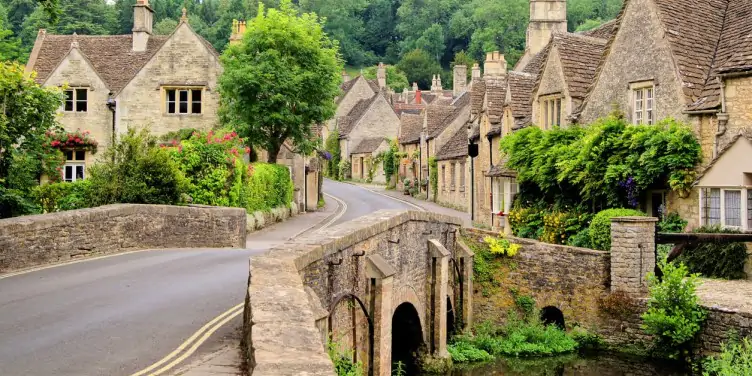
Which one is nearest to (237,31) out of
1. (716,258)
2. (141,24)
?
(141,24)

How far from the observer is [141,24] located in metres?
47.0

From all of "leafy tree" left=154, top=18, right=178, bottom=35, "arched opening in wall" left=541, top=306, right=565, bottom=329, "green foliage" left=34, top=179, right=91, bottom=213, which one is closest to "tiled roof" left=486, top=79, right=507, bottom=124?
"arched opening in wall" left=541, top=306, right=565, bottom=329

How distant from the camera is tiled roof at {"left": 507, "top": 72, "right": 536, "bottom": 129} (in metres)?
37.1

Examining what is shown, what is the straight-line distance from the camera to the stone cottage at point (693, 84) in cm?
2473

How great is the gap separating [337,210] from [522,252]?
22.5 metres

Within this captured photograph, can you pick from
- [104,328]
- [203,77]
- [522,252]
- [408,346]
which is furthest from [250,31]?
[104,328]

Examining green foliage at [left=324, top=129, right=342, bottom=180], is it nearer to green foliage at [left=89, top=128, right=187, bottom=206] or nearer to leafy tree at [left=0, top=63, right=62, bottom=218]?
leafy tree at [left=0, top=63, right=62, bottom=218]

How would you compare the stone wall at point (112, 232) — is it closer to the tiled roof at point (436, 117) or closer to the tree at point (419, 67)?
the tiled roof at point (436, 117)

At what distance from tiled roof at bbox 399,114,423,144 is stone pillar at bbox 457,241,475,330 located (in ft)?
126

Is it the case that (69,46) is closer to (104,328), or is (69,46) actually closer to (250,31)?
(250,31)

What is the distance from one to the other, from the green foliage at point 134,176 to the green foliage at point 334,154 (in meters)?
56.1

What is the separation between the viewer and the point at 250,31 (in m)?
41.5

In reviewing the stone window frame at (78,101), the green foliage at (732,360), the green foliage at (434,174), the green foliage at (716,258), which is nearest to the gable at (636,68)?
the green foliage at (716,258)

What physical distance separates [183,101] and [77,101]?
5373 mm
